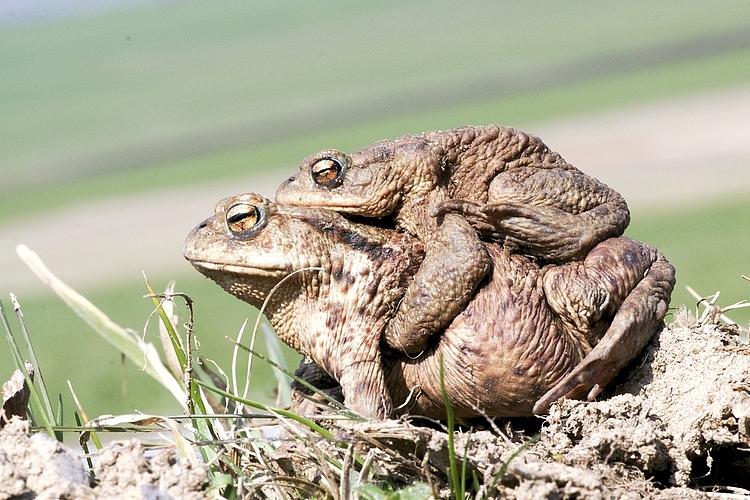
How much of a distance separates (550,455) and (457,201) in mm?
1028

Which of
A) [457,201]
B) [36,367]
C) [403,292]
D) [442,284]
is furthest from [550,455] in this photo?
[36,367]

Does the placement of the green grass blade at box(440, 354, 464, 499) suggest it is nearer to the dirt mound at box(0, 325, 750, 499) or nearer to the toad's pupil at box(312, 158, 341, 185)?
the dirt mound at box(0, 325, 750, 499)

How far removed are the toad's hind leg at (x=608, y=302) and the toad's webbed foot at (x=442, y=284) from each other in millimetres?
338

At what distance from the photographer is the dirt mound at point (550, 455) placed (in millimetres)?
2689

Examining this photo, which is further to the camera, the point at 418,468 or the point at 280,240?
the point at 280,240

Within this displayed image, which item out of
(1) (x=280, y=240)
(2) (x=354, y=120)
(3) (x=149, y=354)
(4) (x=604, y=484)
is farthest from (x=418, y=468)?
(2) (x=354, y=120)

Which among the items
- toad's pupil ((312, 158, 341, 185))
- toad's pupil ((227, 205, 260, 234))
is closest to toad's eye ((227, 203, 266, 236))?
toad's pupil ((227, 205, 260, 234))

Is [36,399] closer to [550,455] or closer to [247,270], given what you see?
[247,270]

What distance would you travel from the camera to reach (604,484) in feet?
9.41

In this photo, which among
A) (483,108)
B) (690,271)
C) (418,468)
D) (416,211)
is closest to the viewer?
(418,468)

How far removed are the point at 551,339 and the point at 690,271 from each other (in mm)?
11009

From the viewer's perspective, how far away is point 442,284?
10.7ft

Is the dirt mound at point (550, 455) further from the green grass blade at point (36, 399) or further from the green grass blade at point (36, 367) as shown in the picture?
the green grass blade at point (36, 367)

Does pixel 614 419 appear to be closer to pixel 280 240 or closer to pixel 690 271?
pixel 280 240
